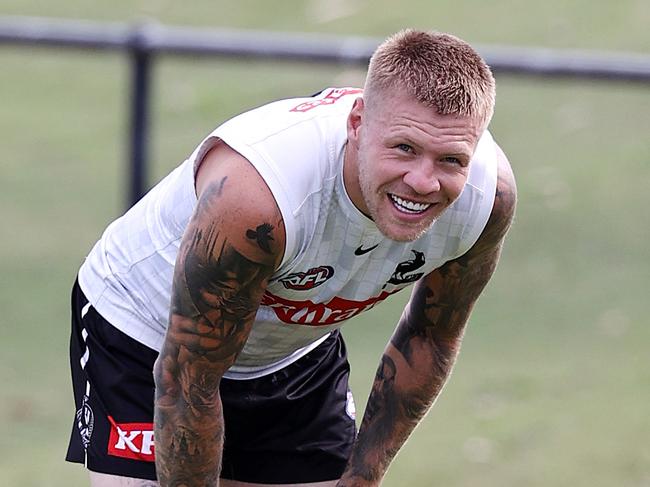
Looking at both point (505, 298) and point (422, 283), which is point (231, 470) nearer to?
point (422, 283)

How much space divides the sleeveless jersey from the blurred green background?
2220 mm

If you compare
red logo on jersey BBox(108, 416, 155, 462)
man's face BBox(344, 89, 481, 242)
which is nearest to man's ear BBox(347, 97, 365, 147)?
man's face BBox(344, 89, 481, 242)

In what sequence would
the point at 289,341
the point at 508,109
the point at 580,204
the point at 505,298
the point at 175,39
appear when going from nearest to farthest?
the point at 289,341
the point at 175,39
the point at 505,298
the point at 580,204
the point at 508,109

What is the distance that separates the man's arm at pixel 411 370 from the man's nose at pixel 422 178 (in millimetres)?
703

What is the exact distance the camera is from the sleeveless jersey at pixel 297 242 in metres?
3.18

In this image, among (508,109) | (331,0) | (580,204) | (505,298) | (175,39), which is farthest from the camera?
(331,0)

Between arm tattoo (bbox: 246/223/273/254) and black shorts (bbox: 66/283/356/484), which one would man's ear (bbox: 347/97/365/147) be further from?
black shorts (bbox: 66/283/356/484)

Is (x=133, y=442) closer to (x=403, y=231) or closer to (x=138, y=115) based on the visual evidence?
(x=403, y=231)

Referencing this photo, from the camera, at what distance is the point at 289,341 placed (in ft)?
12.2

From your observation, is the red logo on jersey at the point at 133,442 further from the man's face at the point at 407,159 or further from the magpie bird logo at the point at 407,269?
the man's face at the point at 407,159

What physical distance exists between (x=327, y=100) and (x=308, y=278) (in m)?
0.44

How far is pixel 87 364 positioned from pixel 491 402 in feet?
9.23

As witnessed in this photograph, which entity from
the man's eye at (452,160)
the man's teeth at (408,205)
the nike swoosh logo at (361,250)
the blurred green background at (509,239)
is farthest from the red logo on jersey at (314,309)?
the blurred green background at (509,239)

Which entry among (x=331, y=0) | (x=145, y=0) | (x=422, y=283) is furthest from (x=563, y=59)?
(x=145, y=0)
